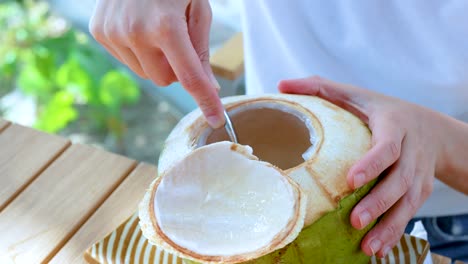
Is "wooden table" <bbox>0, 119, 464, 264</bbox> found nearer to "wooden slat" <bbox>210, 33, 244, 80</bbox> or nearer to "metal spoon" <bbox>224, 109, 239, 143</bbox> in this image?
"metal spoon" <bbox>224, 109, 239, 143</bbox>

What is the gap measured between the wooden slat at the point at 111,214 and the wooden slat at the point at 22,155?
0.13 meters

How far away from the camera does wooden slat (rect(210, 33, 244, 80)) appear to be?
113 cm

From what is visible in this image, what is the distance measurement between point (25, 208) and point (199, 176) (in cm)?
35

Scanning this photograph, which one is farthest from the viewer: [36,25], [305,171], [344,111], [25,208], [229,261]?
[36,25]

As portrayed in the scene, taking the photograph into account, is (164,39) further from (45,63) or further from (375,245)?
(45,63)

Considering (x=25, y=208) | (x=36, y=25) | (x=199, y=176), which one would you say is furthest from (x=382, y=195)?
(x=36, y=25)

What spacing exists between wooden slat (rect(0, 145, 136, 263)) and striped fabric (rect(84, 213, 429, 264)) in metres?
0.07

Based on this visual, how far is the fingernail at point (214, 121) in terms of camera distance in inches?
24.6

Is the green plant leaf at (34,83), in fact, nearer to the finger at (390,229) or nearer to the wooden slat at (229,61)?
the wooden slat at (229,61)

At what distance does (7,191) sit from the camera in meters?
0.80

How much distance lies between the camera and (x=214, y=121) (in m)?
0.63

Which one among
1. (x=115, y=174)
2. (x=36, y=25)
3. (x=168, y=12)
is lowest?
(x=36, y=25)

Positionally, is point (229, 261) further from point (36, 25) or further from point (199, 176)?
point (36, 25)

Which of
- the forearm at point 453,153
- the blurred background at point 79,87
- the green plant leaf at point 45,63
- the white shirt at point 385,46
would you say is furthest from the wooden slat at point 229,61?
the green plant leaf at point 45,63
